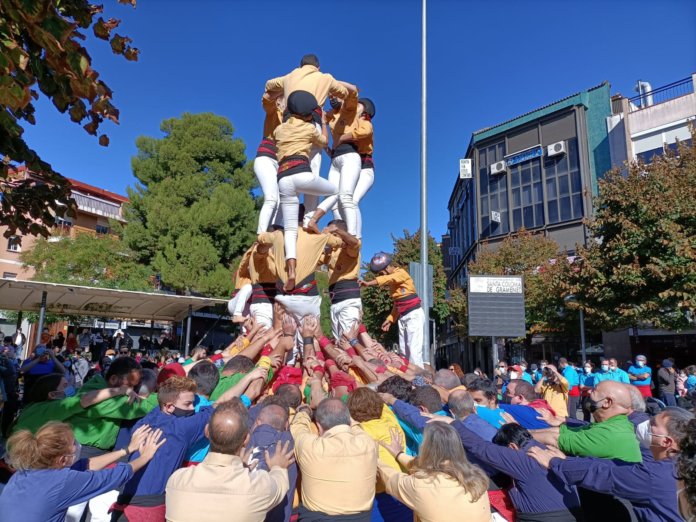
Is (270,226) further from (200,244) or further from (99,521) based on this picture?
(200,244)

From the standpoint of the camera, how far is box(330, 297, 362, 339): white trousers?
774 centimetres

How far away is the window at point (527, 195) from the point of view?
32406mm

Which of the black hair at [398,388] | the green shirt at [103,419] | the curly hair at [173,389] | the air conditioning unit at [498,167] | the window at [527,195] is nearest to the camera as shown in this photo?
the curly hair at [173,389]

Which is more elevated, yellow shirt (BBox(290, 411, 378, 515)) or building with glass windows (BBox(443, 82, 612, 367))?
building with glass windows (BBox(443, 82, 612, 367))

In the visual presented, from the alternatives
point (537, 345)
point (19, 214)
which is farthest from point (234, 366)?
point (537, 345)

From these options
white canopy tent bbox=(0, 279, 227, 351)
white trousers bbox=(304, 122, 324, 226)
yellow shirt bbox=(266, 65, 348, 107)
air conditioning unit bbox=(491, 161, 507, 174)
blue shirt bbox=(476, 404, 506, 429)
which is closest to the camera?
blue shirt bbox=(476, 404, 506, 429)

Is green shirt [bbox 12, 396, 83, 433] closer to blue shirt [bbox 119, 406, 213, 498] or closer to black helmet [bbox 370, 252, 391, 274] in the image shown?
blue shirt [bbox 119, 406, 213, 498]

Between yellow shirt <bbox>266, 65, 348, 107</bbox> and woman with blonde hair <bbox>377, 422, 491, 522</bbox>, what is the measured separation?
5.63 metres

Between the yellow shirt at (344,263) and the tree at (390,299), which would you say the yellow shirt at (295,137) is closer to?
the yellow shirt at (344,263)

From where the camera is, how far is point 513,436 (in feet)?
10.9

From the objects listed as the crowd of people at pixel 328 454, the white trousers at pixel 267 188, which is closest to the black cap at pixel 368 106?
the white trousers at pixel 267 188

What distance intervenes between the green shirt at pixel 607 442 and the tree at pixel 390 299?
23317 millimetres

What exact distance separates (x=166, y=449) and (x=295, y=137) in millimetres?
4639

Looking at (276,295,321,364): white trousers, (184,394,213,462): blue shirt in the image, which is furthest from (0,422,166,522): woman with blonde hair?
(276,295,321,364): white trousers
